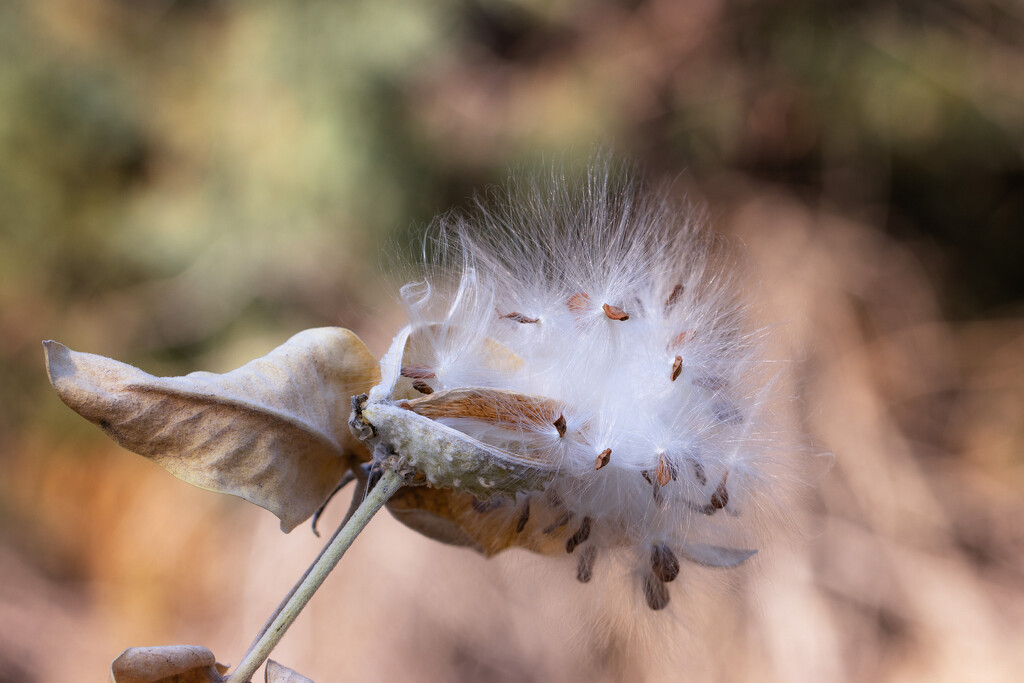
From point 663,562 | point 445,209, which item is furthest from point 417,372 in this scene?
point 445,209

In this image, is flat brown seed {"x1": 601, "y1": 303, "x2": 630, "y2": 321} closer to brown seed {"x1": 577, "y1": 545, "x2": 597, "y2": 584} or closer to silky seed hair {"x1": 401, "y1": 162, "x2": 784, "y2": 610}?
silky seed hair {"x1": 401, "y1": 162, "x2": 784, "y2": 610}

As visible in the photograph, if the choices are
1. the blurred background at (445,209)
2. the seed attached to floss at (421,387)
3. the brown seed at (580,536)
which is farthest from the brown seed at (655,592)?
the blurred background at (445,209)

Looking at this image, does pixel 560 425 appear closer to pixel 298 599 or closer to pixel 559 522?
pixel 559 522

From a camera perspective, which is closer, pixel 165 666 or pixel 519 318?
pixel 165 666

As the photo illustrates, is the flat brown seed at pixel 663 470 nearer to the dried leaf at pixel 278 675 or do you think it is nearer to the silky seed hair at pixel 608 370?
the silky seed hair at pixel 608 370

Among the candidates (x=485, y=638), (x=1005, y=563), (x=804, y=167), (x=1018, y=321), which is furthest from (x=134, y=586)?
(x=1018, y=321)

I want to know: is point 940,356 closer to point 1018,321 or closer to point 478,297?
point 1018,321
